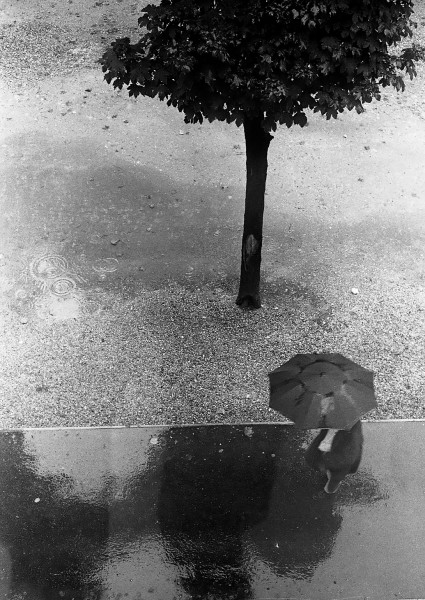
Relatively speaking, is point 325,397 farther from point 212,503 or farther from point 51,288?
point 51,288

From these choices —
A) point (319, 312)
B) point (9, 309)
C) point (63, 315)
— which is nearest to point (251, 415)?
point (319, 312)

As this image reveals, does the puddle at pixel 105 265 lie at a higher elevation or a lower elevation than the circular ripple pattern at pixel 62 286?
higher

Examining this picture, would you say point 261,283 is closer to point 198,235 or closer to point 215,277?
point 215,277

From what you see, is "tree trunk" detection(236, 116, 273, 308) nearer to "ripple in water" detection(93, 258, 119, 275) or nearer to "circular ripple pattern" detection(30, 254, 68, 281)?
"ripple in water" detection(93, 258, 119, 275)

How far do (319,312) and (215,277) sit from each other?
1319 millimetres

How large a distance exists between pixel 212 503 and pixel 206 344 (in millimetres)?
1895

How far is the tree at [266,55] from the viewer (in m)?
5.31

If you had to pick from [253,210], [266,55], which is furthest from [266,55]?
[253,210]

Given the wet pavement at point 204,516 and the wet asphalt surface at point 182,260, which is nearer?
the wet pavement at point 204,516

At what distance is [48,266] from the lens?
834 centimetres

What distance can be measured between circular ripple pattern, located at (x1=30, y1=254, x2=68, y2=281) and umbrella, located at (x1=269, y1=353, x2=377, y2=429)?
11.1ft

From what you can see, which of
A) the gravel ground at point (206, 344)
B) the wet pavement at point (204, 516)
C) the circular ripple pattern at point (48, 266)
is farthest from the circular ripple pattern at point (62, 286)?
the wet pavement at point (204, 516)

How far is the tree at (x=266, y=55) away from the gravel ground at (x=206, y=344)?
2549 millimetres

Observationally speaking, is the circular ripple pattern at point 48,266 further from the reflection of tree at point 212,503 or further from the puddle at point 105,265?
the reflection of tree at point 212,503
